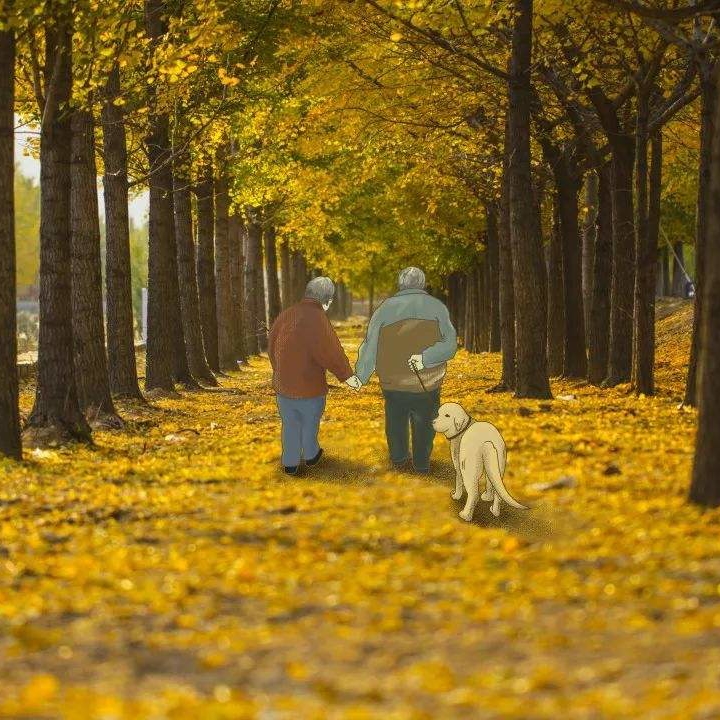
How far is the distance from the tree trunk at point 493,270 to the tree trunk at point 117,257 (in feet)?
51.4

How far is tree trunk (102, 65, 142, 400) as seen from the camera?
21688mm

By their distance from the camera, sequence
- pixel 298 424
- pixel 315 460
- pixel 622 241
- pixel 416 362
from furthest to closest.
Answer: pixel 622 241, pixel 315 460, pixel 298 424, pixel 416 362

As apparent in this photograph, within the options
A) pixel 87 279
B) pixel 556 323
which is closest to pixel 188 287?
pixel 556 323

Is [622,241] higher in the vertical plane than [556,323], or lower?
higher

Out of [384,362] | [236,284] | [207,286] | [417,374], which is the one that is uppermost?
[236,284]

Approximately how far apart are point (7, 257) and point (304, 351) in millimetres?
4076

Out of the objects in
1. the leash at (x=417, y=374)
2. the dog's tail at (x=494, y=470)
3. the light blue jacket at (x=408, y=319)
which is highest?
the light blue jacket at (x=408, y=319)

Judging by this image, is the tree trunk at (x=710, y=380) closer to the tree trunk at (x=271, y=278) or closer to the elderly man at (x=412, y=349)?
the elderly man at (x=412, y=349)

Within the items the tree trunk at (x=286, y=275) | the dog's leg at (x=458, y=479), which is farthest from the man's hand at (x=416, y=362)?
the tree trunk at (x=286, y=275)

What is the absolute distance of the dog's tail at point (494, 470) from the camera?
33.3ft

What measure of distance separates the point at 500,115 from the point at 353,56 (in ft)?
12.3

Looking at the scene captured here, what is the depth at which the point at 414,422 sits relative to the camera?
12.4 meters

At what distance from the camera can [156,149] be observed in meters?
25.6

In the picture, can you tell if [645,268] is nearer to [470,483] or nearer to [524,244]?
[524,244]
